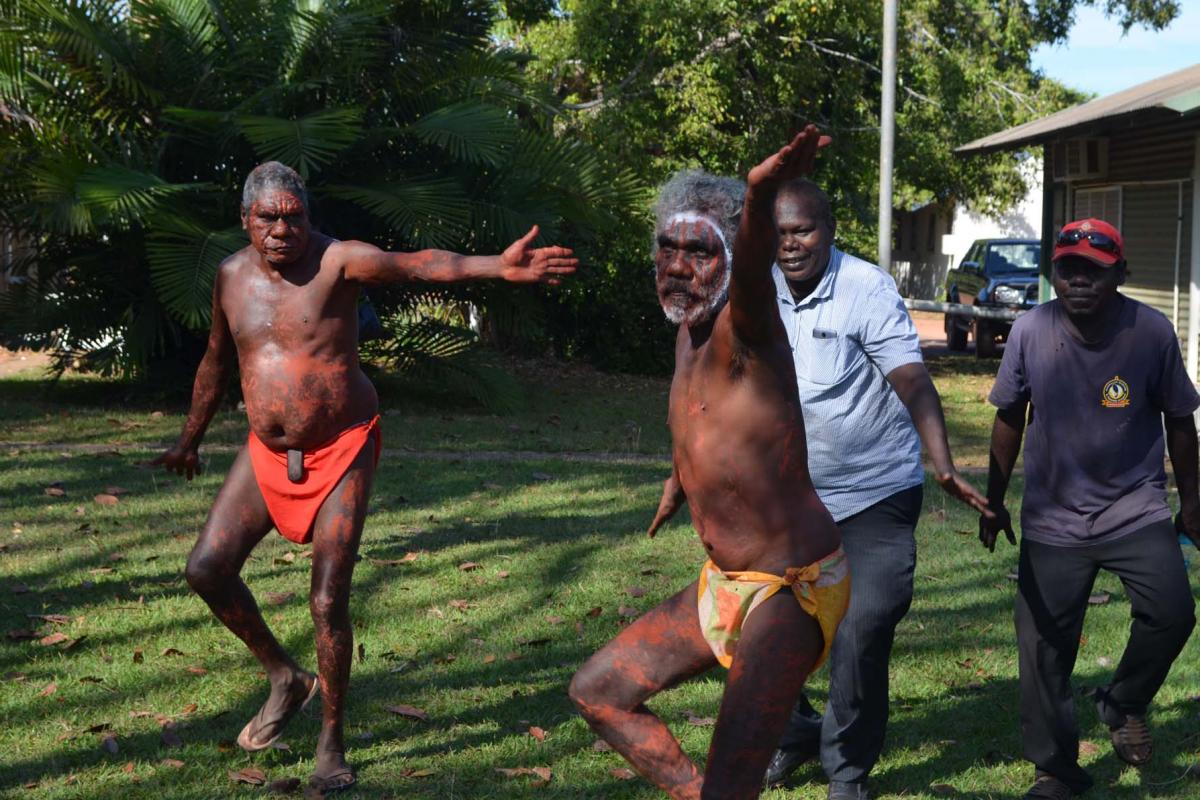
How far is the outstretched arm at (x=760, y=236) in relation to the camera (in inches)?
122

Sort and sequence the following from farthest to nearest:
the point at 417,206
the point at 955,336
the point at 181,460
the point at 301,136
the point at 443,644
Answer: the point at 955,336 < the point at 417,206 < the point at 301,136 < the point at 443,644 < the point at 181,460

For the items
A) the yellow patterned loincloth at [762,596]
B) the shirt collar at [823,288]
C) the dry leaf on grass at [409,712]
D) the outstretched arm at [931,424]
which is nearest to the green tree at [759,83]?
the dry leaf on grass at [409,712]

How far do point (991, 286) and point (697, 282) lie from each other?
21.4m

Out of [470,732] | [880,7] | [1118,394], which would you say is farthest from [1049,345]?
[880,7]

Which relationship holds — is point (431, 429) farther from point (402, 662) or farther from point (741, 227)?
point (741, 227)

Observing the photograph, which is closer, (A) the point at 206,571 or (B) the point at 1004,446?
(A) the point at 206,571

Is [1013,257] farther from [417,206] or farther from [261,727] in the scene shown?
[261,727]

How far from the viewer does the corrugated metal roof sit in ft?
38.8

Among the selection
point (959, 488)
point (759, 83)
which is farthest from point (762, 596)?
point (759, 83)

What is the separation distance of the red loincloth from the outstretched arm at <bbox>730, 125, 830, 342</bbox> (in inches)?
80.4

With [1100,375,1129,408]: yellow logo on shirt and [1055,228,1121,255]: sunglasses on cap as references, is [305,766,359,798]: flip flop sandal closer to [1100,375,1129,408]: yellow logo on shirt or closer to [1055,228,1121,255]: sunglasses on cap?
[1100,375,1129,408]: yellow logo on shirt

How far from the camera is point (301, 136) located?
12.2m

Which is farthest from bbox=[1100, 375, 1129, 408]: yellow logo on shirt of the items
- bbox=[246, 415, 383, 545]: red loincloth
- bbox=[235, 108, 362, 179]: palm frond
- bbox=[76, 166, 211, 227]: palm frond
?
bbox=[76, 166, 211, 227]: palm frond

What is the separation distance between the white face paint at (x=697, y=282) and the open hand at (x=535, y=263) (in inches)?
19.0
